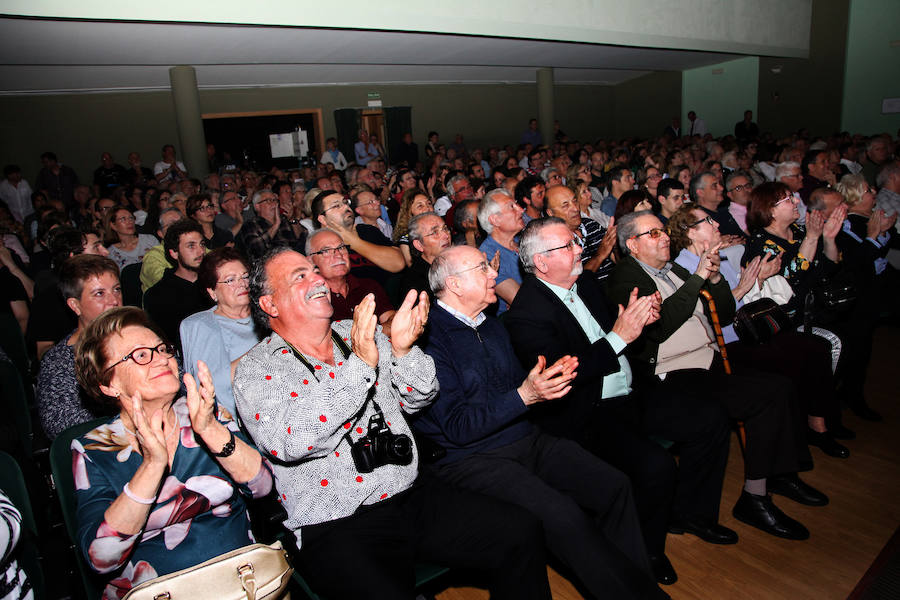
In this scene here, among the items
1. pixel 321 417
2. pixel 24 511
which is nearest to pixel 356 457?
pixel 321 417

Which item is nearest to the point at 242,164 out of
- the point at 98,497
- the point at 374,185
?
the point at 374,185

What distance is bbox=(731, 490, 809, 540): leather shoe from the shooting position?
2.27 metres

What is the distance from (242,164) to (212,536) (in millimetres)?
11934

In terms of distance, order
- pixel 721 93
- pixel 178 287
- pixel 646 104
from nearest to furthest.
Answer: pixel 178 287 < pixel 721 93 < pixel 646 104

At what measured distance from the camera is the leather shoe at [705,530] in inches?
89.0

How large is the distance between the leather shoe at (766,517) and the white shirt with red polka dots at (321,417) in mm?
1516

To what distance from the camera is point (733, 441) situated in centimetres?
302

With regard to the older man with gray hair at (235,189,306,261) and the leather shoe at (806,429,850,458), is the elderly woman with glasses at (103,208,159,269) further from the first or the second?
the leather shoe at (806,429,850,458)

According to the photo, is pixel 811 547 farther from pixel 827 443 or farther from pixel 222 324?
pixel 222 324

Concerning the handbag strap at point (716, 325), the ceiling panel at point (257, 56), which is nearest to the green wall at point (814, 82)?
the ceiling panel at point (257, 56)

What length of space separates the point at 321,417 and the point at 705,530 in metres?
1.69

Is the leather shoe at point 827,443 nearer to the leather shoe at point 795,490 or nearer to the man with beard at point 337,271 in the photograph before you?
the leather shoe at point 795,490

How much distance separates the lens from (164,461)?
4.49ft

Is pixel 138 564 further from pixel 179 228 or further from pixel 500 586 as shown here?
pixel 179 228
